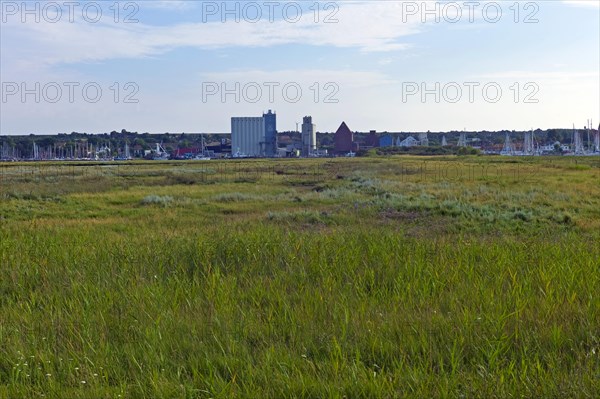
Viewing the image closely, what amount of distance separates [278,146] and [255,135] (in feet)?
33.0

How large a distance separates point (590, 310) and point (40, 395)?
4.15 m

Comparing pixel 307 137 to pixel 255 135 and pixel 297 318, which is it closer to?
pixel 255 135

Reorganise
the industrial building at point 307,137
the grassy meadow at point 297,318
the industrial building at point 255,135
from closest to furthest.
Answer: the grassy meadow at point 297,318, the industrial building at point 255,135, the industrial building at point 307,137

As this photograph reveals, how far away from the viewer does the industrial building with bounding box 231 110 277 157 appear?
380 ft

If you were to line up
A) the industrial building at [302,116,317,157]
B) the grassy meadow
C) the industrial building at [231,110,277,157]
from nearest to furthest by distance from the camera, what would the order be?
the grassy meadow < the industrial building at [231,110,277,157] < the industrial building at [302,116,317,157]

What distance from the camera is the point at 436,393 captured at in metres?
3.58

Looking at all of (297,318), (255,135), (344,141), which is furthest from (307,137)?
(297,318)

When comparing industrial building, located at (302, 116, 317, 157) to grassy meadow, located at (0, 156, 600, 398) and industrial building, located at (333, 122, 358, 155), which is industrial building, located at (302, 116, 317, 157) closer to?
industrial building, located at (333, 122, 358, 155)

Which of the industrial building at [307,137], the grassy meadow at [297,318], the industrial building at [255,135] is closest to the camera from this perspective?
the grassy meadow at [297,318]

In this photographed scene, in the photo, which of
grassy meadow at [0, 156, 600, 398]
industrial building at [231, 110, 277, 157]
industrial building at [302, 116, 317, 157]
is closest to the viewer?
grassy meadow at [0, 156, 600, 398]

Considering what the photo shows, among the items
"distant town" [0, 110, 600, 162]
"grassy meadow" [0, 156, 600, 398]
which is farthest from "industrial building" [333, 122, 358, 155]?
"grassy meadow" [0, 156, 600, 398]

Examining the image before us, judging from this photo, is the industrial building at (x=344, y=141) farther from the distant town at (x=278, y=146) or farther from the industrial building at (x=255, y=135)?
the industrial building at (x=255, y=135)

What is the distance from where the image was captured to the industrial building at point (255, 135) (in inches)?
4560

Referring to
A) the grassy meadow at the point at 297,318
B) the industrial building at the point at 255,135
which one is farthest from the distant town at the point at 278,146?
the grassy meadow at the point at 297,318
